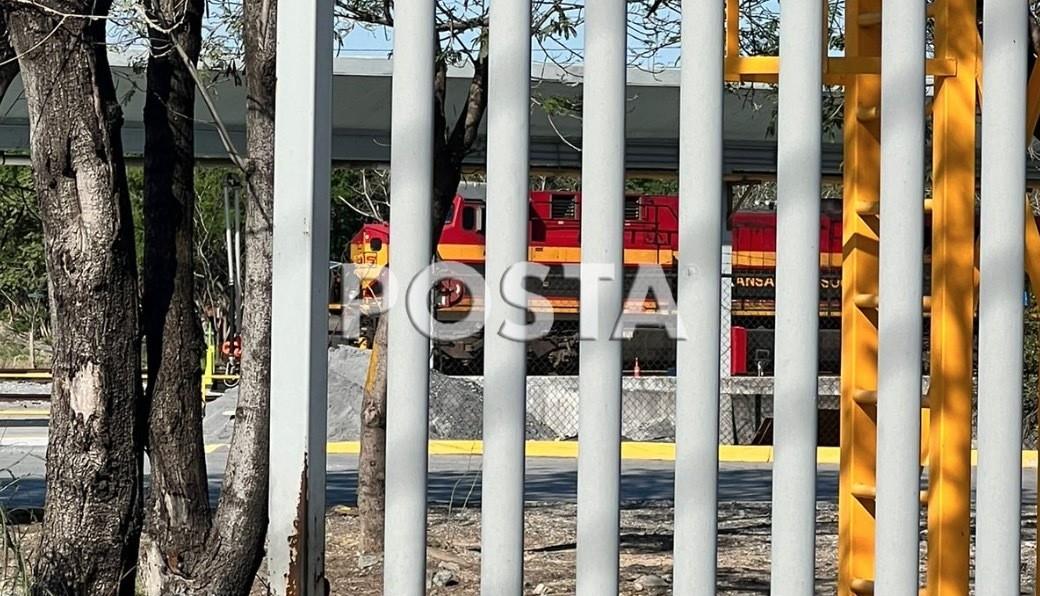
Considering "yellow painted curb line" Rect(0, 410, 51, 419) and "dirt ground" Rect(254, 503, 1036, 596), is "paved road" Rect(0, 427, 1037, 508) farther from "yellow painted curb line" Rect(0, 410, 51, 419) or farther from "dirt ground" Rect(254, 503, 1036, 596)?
"yellow painted curb line" Rect(0, 410, 51, 419)

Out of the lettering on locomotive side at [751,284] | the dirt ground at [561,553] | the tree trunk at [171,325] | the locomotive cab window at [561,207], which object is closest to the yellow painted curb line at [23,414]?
the locomotive cab window at [561,207]

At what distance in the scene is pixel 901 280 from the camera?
8.00 feet

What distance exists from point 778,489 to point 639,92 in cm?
1475

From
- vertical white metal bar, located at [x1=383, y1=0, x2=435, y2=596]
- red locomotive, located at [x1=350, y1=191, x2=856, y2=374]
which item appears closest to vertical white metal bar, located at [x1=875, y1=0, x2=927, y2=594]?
vertical white metal bar, located at [x1=383, y1=0, x2=435, y2=596]

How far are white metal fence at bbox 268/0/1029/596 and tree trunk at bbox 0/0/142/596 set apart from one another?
3.27 metres

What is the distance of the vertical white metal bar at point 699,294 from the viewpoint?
238 centimetres

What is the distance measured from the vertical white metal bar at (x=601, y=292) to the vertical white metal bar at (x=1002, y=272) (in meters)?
0.61

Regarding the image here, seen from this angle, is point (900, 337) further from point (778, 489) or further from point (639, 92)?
point (639, 92)

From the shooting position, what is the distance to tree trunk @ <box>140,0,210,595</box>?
6.55 meters

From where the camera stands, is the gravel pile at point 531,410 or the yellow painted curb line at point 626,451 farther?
the gravel pile at point 531,410

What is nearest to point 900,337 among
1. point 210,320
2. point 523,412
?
point 523,412

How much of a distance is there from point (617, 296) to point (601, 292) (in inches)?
1.1

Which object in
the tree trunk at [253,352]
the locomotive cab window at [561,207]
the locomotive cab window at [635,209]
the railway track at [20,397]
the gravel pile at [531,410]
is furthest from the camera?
the locomotive cab window at [635,209]

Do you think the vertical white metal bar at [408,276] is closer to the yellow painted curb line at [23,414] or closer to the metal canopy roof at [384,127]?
the metal canopy roof at [384,127]
